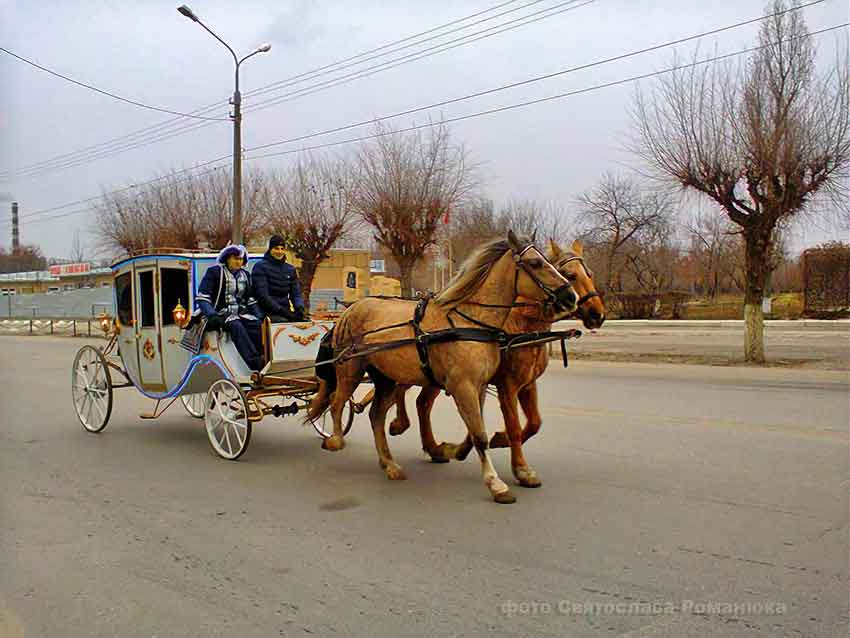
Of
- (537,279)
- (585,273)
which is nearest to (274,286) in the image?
(537,279)

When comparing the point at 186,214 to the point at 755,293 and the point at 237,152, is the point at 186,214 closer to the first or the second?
the point at 237,152

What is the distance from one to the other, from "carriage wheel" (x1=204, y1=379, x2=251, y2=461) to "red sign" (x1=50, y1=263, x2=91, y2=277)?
53.9m

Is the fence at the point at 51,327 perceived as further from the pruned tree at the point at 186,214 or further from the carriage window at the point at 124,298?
the carriage window at the point at 124,298

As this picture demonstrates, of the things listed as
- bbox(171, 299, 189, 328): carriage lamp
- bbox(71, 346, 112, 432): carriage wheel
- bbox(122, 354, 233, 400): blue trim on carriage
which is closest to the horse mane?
bbox(122, 354, 233, 400): blue trim on carriage

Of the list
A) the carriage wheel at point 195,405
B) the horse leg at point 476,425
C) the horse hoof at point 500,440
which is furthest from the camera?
the carriage wheel at point 195,405

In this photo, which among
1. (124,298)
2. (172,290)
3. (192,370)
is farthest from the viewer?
(124,298)

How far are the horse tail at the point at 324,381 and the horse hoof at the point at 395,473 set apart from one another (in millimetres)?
1214

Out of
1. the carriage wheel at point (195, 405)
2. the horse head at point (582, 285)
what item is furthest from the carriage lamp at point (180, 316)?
the horse head at point (582, 285)

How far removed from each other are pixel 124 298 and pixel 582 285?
5.88 m

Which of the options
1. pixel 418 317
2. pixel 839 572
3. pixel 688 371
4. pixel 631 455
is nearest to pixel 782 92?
pixel 688 371

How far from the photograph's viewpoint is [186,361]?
8570 mm

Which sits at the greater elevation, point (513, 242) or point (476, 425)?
point (513, 242)

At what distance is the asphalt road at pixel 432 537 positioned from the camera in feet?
13.1

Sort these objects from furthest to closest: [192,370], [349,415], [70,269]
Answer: [70,269] → [349,415] → [192,370]
